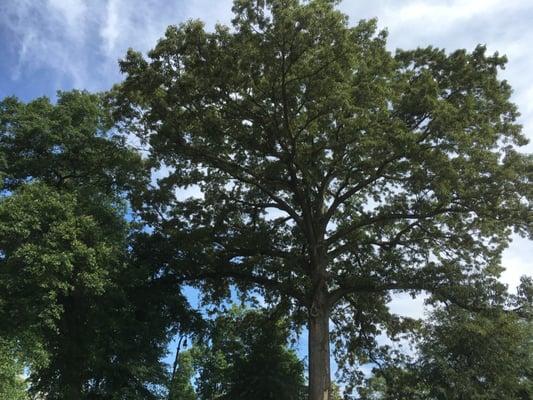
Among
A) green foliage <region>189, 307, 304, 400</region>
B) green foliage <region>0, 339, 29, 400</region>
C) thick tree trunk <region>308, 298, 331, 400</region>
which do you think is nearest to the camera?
green foliage <region>0, 339, 29, 400</region>

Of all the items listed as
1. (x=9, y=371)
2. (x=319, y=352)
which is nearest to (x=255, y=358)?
(x=319, y=352)

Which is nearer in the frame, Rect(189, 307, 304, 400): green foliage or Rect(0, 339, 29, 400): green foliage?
Rect(0, 339, 29, 400): green foliage

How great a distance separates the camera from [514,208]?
16.9m

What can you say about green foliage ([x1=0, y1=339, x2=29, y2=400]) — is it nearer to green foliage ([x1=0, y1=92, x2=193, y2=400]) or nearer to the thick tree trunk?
green foliage ([x1=0, y1=92, x2=193, y2=400])

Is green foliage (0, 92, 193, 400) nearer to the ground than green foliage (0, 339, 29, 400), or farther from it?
farther from it

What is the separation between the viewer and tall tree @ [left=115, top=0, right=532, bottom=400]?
15.7 metres

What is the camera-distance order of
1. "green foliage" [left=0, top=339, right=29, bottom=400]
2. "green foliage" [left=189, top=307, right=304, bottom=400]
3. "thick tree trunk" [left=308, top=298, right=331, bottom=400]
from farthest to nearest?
"green foliage" [left=189, top=307, right=304, bottom=400] → "thick tree trunk" [left=308, top=298, right=331, bottom=400] → "green foliage" [left=0, top=339, right=29, bottom=400]

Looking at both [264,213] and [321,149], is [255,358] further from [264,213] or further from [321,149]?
[321,149]

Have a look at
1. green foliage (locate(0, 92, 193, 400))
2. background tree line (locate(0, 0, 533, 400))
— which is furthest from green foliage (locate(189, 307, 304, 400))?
green foliage (locate(0, 92, 193, 400))

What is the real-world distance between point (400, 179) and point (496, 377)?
25.5 ft

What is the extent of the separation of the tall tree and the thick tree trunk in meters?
0.05

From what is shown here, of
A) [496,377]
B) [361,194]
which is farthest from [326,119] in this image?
[496,377]

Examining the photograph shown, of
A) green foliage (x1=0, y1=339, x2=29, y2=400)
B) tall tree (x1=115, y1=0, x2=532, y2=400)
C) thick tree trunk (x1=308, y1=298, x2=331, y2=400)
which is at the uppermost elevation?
tall tree (x1=115, y1=0, x2=532, y2=400)

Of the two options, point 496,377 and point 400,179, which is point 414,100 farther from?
point 496,377
